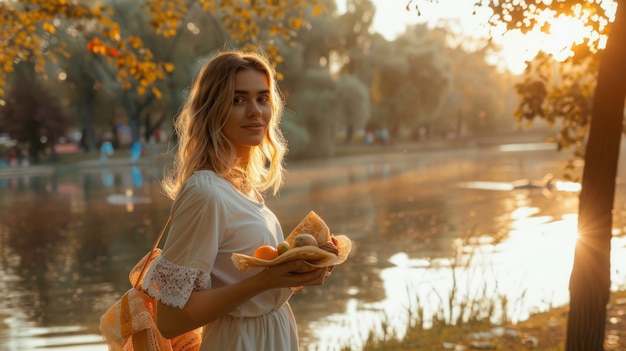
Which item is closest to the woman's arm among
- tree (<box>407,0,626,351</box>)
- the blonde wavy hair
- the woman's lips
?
the blonde wavy hair

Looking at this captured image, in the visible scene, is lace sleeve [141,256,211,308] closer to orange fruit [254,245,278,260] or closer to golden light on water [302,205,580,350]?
orange fruit [254,245,278,260]

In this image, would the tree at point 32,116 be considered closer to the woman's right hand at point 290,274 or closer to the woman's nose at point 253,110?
the woman's nose at point 253,110

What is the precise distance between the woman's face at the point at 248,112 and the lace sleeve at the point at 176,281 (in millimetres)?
442

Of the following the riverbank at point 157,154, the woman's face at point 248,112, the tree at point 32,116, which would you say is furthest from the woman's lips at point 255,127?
the tree at point 32,116

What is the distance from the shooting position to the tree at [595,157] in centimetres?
443

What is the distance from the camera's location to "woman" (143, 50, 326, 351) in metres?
2.37

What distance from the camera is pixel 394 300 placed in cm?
1024

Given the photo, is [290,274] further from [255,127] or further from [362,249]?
[362,249]

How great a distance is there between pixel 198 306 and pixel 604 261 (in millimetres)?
3043

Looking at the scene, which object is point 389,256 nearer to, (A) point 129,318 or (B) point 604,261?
(B) point 604,261

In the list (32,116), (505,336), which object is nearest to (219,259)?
(505,336)

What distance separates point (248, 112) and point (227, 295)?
1.86 feet

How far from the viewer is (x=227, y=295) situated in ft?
7.81

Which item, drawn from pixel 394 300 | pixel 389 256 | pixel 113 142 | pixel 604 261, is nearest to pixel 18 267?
pixel 389 256
